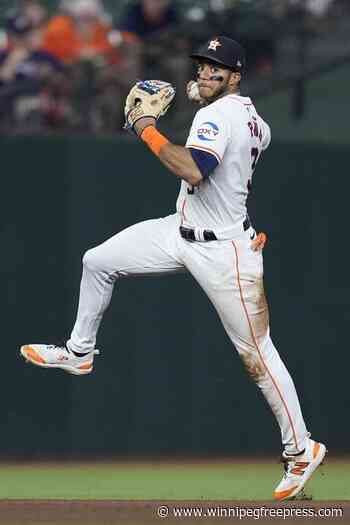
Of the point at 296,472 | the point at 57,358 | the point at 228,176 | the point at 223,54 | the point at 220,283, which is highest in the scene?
the point at 223,54

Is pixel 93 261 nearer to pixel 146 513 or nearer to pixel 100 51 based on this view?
pixel 146 513

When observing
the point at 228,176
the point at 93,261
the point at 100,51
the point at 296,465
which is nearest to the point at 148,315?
the point at 100,51

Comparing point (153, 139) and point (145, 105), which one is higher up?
point (145, 105)

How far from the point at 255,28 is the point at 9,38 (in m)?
1.92

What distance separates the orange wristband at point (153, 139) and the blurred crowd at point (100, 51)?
3.05 m

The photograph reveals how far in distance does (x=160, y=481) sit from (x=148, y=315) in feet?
4.79

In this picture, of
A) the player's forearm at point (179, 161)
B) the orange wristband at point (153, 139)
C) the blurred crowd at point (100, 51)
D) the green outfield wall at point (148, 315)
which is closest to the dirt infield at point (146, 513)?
the player's forearm at point (179, 161)

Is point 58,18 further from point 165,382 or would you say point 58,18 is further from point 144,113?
point 144,113

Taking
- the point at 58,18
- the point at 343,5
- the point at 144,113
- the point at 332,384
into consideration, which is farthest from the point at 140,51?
the point at 144,113

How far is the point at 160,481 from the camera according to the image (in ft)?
27.8

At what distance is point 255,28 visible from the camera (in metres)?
10.6

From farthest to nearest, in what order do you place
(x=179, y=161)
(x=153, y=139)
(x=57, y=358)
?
1. (x=57, y=358)
2. (x=153, y=139)
3. (x=179, y=161)

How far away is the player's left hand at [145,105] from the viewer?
22.3 ft

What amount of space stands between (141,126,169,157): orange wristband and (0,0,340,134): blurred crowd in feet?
10.0
